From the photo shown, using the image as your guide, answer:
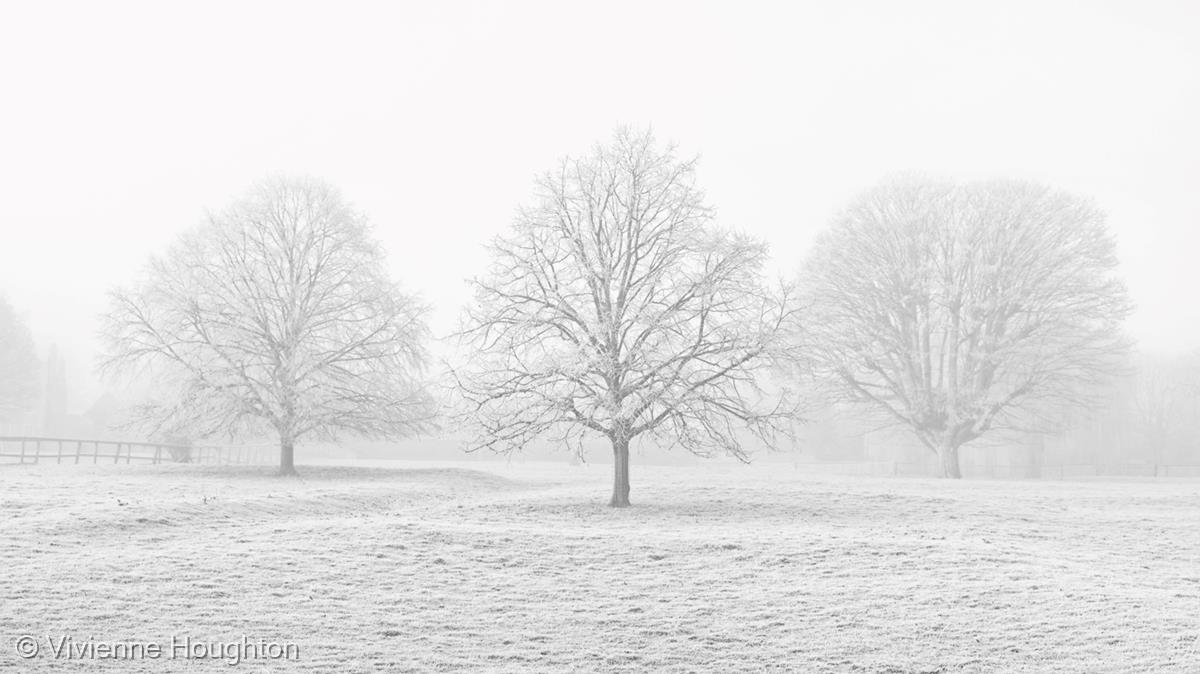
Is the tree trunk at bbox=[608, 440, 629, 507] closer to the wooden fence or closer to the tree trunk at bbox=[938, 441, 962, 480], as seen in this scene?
the tree trunk at bbox=[938, 441, 962, 480]

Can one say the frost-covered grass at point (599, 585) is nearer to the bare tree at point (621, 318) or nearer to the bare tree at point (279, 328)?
the bare tree at point (621, 318)

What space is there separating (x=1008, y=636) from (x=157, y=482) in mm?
28985

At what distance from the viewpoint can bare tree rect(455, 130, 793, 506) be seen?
2859cm

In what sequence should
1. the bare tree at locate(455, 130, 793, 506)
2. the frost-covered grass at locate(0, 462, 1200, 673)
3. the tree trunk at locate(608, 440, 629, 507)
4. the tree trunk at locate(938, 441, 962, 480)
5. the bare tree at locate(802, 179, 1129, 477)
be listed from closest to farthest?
the frost-covered grass at locate(0, 462, 1200, 673) → the bare tree at locate(455, 130, 793, 506) → the tree trunk at locate(608, 440, 629, 507) → the bare tree at locate(802, 179, 1129, 477) → the tree trunk at locate(938, 441, 962, 480)

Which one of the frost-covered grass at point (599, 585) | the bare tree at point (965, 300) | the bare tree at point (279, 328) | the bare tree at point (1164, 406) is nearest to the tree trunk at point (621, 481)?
the frost-covered grass at point (599, 585)

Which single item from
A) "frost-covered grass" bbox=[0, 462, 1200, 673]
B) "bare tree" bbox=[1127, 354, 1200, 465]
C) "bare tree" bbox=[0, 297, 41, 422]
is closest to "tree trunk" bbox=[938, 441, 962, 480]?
"frost-covered grass" bbox=[0, 462, 1200, 673]

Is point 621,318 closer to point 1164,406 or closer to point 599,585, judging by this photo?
point 599,585

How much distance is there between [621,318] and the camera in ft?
96.6

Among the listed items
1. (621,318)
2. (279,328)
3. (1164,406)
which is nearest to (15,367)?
Answer: (279,328)

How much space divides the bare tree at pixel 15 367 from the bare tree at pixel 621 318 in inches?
2331

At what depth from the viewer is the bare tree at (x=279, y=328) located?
133ft

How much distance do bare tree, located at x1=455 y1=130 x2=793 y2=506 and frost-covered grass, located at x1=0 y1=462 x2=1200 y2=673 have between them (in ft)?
8.91

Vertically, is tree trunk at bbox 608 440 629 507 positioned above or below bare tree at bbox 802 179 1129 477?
below

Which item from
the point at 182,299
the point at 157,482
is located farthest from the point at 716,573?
the point at 182,299
